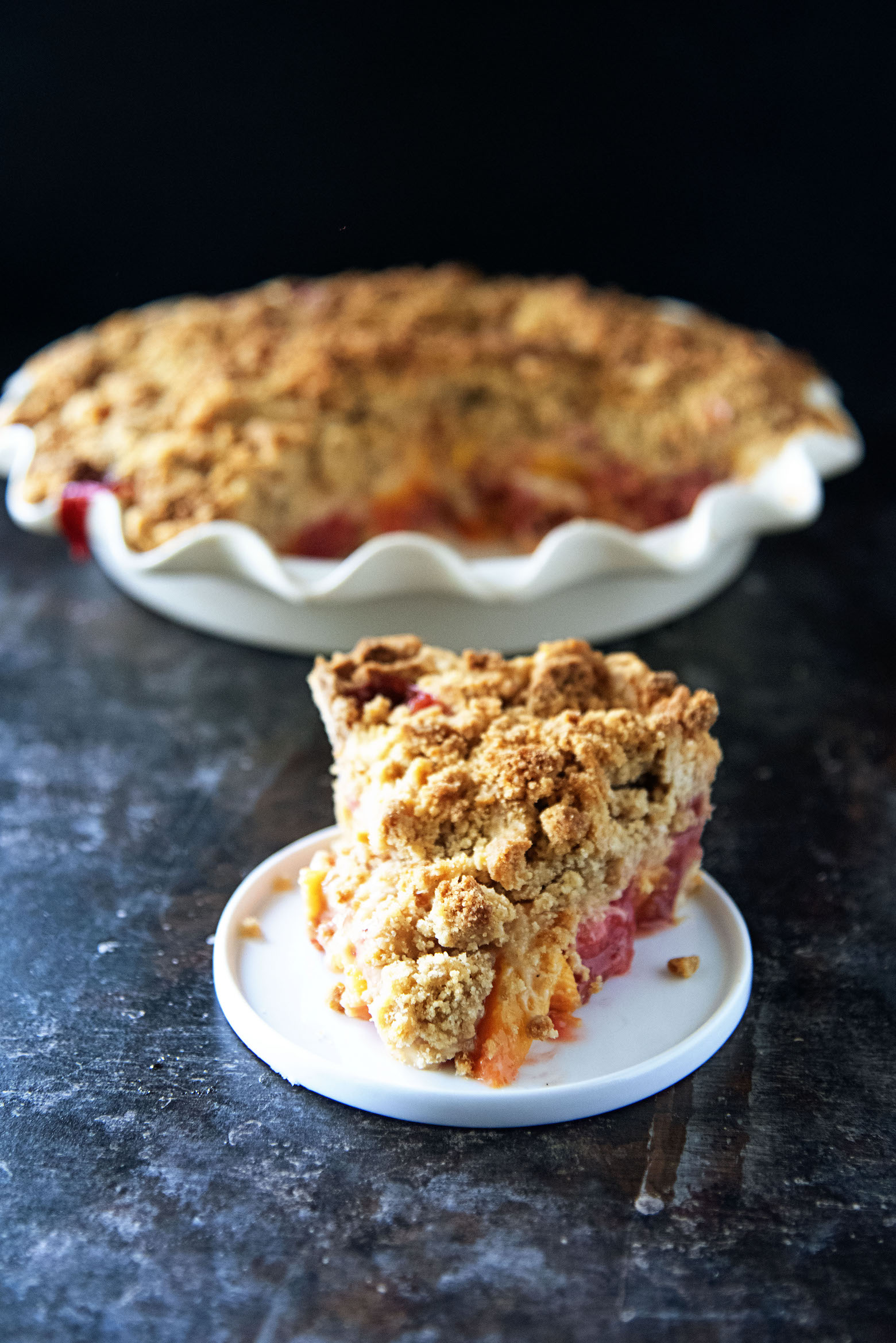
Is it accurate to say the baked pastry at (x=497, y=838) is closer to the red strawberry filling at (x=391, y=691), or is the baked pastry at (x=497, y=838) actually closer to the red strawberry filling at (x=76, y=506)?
the red strawberry filling at (x=391, y=691)

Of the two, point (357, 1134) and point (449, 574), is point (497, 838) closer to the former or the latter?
point (357, 1134)

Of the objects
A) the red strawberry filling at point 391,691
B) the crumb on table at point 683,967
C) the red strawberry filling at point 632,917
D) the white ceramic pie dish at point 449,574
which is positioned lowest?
the white ceramic pie dish at point 449,574

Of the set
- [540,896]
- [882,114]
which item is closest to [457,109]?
[882,114]

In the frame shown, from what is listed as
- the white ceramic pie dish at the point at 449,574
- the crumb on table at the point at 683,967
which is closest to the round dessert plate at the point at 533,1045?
the crumb on table at the point at 683,967

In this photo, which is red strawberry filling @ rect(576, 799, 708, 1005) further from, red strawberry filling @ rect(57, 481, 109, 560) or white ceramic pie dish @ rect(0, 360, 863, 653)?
red strawberry filling @ rect(57, 481, 109, 560)

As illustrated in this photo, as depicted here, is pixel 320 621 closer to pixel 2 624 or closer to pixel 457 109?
pixel 2 624

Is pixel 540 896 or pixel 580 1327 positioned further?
pixel 540 896
